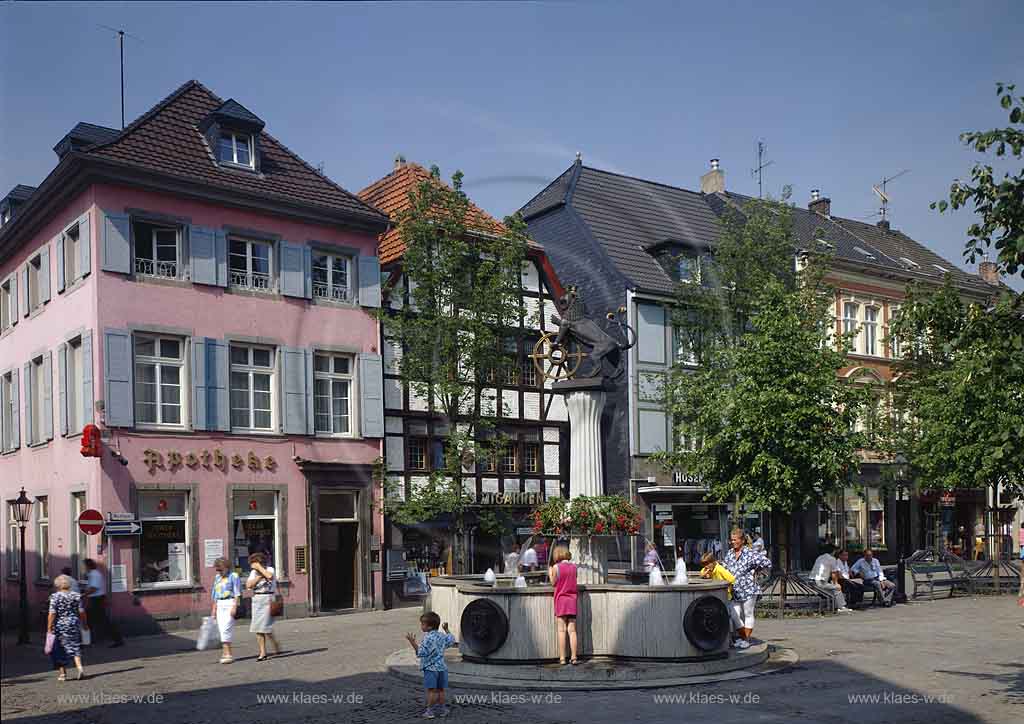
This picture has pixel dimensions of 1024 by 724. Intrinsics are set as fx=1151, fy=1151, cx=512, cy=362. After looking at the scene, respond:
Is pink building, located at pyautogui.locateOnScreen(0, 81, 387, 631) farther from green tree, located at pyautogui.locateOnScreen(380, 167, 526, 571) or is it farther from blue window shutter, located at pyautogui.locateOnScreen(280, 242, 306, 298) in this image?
green tree, located at pyautogui.locateOnScreen(380, 167, 526, 571)

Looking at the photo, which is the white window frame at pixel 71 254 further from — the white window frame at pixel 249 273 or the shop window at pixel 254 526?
the shop window at pixel 254 526

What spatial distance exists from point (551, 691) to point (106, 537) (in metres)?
13.4

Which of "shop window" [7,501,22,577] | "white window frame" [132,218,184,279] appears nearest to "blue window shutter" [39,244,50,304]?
"white window frame" [132,218,184,279]

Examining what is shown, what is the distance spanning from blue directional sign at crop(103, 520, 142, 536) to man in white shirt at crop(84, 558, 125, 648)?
77 cm

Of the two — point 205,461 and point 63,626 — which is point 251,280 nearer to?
point 205,461

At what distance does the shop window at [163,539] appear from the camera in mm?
24922

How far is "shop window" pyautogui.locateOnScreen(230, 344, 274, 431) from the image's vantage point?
27.0 m

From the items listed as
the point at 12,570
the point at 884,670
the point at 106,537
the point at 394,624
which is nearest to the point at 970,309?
the point at 884,670

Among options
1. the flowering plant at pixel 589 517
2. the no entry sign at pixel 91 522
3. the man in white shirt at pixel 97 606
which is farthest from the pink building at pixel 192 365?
the flowering plant at pixel 589 517

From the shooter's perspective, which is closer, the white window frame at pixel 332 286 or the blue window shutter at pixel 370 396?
the white window frame at pixel 332 286

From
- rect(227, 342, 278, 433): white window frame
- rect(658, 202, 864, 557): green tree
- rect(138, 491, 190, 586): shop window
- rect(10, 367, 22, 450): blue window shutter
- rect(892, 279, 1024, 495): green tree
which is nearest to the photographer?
rect(892, 279, 1024, 495): green tree

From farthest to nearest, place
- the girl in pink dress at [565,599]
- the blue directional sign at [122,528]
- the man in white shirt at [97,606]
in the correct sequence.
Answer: the blue directional sign at [122,528] → the man in white shirt at [97,606] → the girl in pink dress at [565,599]

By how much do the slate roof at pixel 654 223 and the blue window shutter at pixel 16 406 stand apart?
18.1 metres

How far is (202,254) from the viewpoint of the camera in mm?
26406
